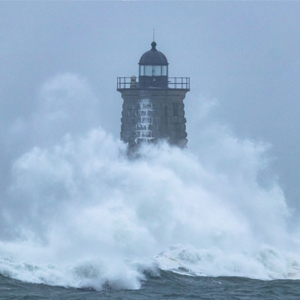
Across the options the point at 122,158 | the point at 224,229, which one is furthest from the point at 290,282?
the point at 122,158

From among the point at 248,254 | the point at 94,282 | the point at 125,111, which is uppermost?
the point at 125,111

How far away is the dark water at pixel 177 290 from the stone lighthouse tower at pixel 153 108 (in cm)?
1228

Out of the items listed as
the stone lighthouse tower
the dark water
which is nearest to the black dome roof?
the stone lighthouse tower

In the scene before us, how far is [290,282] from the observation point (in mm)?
39625

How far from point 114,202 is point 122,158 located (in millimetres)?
4778

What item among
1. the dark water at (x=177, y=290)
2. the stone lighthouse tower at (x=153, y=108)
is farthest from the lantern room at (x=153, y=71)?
the dark water at (x=177, y=290)

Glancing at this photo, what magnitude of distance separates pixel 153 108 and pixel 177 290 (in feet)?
51.3

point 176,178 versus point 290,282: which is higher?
point 176,178

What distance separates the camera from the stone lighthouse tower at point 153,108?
5072 centimetres

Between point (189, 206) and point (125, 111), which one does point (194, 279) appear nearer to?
point (189, 206)

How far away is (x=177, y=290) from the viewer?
36.6 m

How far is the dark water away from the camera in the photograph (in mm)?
34531

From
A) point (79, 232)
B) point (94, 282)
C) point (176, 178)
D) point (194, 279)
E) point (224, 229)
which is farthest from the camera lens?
point (176, 178)

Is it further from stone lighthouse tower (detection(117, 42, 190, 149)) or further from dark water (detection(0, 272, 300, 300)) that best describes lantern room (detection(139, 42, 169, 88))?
dark water (detection(0, 272, 300, 300))
